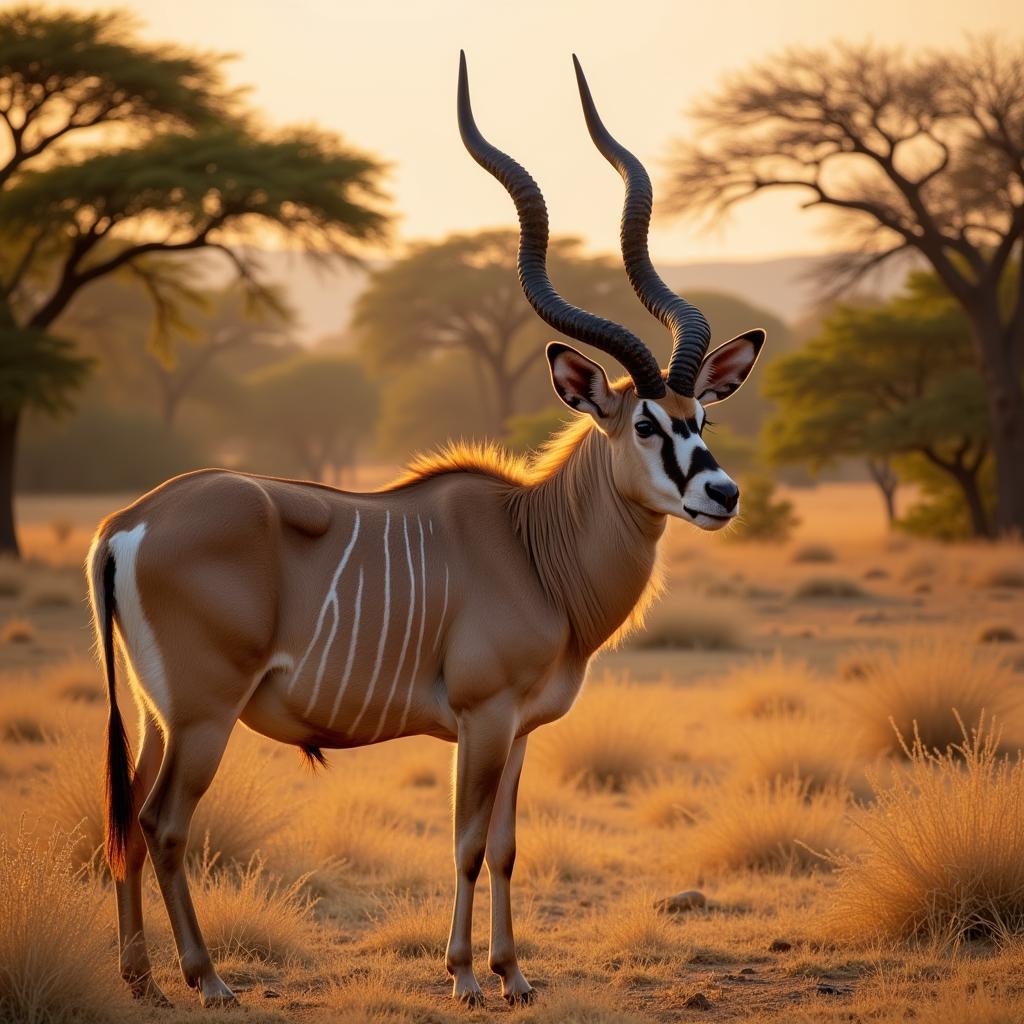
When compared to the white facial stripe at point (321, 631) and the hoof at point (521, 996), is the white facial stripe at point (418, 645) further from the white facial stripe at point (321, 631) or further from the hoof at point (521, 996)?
the hoof at point (521, 996)

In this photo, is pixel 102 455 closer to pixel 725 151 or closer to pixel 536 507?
pixel 725 151

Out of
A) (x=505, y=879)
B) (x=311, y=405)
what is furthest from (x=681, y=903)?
(x=311, y=405)

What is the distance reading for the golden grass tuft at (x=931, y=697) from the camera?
11398mm

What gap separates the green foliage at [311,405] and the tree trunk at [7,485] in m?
38.0

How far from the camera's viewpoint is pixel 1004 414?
29.1 m

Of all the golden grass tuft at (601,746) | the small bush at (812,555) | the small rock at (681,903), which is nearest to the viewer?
the small rock at (681,903)

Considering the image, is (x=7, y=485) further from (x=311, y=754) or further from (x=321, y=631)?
(x=321, y=631)

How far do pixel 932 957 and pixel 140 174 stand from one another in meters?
22.0

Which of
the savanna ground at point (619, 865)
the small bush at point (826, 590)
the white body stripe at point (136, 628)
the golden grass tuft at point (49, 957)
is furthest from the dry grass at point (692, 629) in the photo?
the golden grass tuft at point (49, 957)

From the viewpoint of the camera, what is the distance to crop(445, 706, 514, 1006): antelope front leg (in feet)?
18.9

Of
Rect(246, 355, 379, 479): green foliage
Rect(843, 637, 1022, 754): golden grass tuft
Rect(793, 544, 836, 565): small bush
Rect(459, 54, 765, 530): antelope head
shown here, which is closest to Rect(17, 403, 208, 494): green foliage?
Rect(246, 355, 379, 479): green foliage

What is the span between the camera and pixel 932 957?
21.2 feet

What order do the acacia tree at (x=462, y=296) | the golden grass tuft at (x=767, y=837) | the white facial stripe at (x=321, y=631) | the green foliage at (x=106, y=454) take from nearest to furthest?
the white facial stripe at (x=321, y=631) → the golden grass tuft at (x=767, y=837) → the acacia tree at (x=462, y=296) → the green foliage at (x=106, y=454)

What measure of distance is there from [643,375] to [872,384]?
96.2 feet
